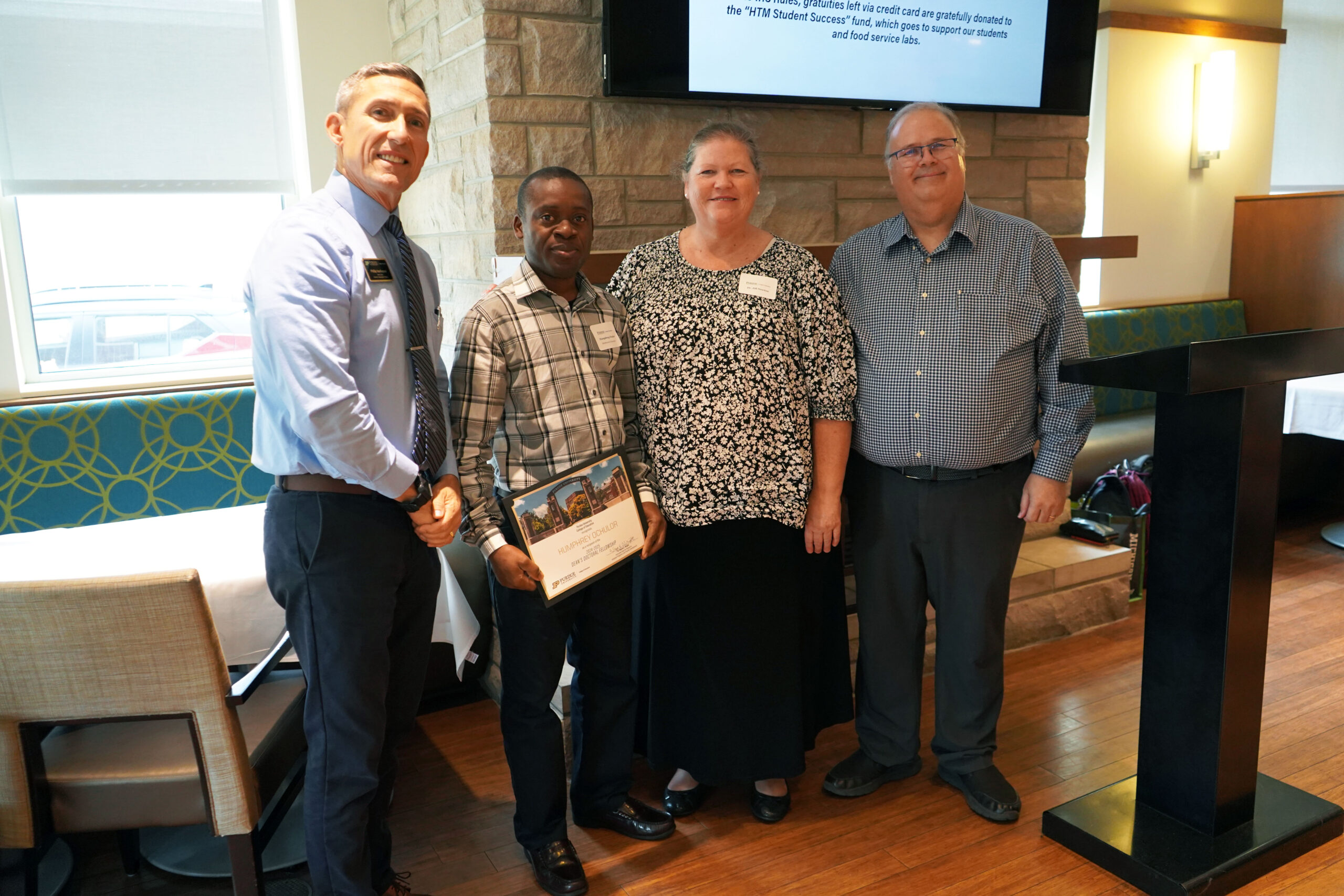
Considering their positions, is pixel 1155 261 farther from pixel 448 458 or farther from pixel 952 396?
pixel 448 458

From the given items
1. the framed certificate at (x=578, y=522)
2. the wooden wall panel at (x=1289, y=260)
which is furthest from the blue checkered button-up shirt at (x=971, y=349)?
the wooden wall panel at (x=1289, y=260)

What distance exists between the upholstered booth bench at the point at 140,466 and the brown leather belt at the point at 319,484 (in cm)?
114

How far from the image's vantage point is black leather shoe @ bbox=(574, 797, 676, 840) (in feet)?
7.64

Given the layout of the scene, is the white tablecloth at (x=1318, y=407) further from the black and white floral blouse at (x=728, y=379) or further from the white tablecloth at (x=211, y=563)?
the white tablecloth at (x=211, y=563)

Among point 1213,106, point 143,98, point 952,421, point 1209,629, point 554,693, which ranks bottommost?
point 554,693

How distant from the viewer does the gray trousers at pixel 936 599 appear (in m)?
2.36

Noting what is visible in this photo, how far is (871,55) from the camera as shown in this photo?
3.16 metres

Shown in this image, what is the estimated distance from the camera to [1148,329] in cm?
526

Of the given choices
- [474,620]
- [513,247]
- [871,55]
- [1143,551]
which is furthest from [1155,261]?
[474,620]

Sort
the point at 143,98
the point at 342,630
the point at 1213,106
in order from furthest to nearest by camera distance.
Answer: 1. the point at 1213,106
2. the point at 143,98
3. the point at 342,630

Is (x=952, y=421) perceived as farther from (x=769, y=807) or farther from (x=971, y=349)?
(x=769, y=807)

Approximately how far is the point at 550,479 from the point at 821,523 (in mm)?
696

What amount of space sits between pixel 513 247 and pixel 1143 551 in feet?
9.12

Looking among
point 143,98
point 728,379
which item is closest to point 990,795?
point 728,379
